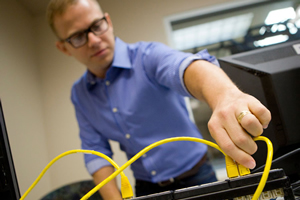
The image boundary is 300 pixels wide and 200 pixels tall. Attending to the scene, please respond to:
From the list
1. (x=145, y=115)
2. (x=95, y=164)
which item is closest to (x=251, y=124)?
(x=145, y=115)

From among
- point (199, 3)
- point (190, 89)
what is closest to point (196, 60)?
point (190, 89)

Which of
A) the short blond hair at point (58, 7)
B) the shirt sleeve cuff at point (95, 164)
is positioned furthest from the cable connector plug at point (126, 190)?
the short blond hair at point (58, 7)

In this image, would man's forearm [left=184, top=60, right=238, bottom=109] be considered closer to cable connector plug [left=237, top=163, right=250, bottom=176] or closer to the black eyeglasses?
cable connector plug [left=237, top=163, right=250, bottom=176]

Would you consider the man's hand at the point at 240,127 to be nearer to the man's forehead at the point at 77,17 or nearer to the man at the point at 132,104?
the man at the point at 132,104

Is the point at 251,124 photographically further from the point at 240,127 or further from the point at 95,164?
the point at 95,164

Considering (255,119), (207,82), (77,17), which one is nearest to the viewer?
(255,119)

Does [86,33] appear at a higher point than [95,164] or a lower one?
higher

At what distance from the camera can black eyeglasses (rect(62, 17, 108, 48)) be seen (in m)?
0.80

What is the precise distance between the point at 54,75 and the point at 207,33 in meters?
1.53

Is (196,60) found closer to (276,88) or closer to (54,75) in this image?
(276,88)

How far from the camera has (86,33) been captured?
31.6 inches

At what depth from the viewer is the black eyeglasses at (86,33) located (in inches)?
31.6

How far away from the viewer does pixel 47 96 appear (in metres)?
2.13

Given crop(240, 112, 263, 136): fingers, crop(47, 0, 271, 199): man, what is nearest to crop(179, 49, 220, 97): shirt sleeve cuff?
crop(47, 0, 271, 199): man
